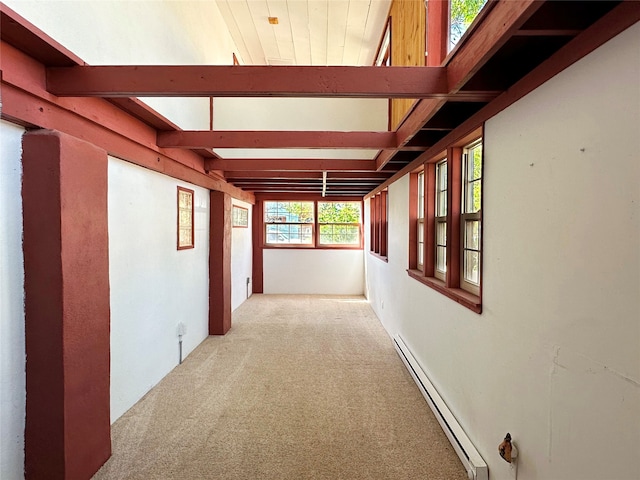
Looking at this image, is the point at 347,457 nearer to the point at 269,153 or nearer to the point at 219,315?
the point at 219,315

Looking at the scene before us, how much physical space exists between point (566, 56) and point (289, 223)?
23.7 feet

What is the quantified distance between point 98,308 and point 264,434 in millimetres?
1407

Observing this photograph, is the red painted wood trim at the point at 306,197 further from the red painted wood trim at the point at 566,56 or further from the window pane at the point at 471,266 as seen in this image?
the red painted wood trim at the point at 566,56

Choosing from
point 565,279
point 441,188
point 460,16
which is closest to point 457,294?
point 565,279

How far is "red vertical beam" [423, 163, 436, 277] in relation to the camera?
3.27 metres

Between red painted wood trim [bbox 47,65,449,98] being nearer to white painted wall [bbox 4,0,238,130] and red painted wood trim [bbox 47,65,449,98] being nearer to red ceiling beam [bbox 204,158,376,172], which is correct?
white painted wall [bbox 4,0,238,130]

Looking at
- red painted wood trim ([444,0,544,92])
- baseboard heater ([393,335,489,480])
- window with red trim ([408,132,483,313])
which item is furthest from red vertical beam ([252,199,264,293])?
red painted wood trim ([444,0,544,92])

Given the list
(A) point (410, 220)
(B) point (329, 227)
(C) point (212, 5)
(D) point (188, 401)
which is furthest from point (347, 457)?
(B) point (329, 227)

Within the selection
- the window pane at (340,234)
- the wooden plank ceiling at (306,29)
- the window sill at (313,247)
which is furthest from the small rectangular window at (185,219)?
the window pane at (340,234)

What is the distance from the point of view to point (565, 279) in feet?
4.37

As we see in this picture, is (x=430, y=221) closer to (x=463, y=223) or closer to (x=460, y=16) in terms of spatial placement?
(x=463, y=223)

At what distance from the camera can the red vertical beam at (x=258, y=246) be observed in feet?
26.9

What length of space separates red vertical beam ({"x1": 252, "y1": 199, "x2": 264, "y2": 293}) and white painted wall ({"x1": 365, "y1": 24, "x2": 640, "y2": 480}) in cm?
648

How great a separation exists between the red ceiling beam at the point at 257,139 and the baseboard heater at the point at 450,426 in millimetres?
2139
